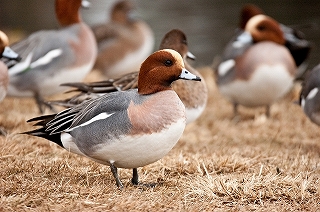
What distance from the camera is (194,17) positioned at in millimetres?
14070

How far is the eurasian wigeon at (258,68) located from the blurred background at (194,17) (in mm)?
3987

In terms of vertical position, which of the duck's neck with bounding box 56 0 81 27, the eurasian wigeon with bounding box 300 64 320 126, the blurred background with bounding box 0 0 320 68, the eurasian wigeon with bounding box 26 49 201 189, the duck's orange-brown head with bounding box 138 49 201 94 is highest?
the duck's orange-brown head with bounding box 138 49 201 94

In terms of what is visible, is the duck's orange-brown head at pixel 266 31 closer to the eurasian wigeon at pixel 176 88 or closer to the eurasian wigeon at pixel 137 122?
the eurasian wigeon at pixel 176 88

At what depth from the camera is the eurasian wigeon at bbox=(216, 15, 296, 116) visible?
6.36 meters

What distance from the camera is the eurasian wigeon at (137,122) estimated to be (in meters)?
3.34

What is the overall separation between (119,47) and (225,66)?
1.91 meters

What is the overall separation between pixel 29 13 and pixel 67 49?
9.51 meters

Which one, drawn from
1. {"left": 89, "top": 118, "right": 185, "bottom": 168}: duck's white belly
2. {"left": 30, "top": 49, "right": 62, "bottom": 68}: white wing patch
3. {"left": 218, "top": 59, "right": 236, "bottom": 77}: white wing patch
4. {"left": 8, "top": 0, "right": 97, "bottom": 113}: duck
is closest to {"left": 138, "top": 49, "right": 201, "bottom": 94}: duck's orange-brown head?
{"left": 89, "top": 118, "right": 185, "bottom": 168}: duck's white belly

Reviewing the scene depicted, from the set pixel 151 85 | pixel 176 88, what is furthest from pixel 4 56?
pixel 151 85

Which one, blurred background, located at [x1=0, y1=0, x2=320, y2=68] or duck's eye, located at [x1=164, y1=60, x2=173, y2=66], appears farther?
blurred background, located at [x1=0, y1=0, x2=320, y2=68]

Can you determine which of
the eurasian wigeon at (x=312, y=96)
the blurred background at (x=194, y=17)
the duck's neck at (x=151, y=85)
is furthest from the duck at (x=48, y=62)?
the blurred background at (x=194, y=17)

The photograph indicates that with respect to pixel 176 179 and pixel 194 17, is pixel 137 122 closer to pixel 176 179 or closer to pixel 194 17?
pixel 176 179

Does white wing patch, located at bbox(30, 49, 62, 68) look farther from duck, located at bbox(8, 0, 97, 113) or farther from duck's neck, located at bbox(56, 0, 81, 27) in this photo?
duck's neck, located at bbox(56, 0, 81, 27)

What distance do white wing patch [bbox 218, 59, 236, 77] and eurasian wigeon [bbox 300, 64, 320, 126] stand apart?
126 cm
